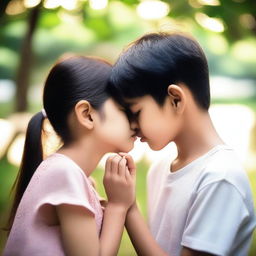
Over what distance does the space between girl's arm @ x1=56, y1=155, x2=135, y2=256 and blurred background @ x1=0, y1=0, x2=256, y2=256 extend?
108 cm

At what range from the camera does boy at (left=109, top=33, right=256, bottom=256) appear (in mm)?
1311

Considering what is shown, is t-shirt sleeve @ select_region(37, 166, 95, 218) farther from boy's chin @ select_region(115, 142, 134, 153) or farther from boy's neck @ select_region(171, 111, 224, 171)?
boy's neck @ select_region(171, 111, 224, 171)

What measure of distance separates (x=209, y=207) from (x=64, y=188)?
36cm

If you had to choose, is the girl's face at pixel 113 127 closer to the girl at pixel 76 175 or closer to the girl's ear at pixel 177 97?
the girl at pixel 76 175


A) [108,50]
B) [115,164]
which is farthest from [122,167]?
[108,50]

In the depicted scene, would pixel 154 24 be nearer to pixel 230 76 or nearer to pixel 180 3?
pixel 180 3

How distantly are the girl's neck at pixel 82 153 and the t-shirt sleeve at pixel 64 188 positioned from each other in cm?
8

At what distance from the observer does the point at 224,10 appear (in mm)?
2193

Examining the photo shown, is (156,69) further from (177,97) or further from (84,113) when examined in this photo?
(84,113)

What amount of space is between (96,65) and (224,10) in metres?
0.97

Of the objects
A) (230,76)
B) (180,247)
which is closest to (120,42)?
(230,76)

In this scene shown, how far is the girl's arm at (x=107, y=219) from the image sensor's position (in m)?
1.28

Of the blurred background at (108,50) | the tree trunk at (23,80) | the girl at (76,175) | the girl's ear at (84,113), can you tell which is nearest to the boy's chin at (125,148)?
the girl at (76,175)

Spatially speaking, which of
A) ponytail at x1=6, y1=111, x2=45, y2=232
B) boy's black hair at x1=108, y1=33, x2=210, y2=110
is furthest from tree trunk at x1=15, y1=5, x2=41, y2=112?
boy's black hair at x1=108, y1=33, x2=210, y2=110
